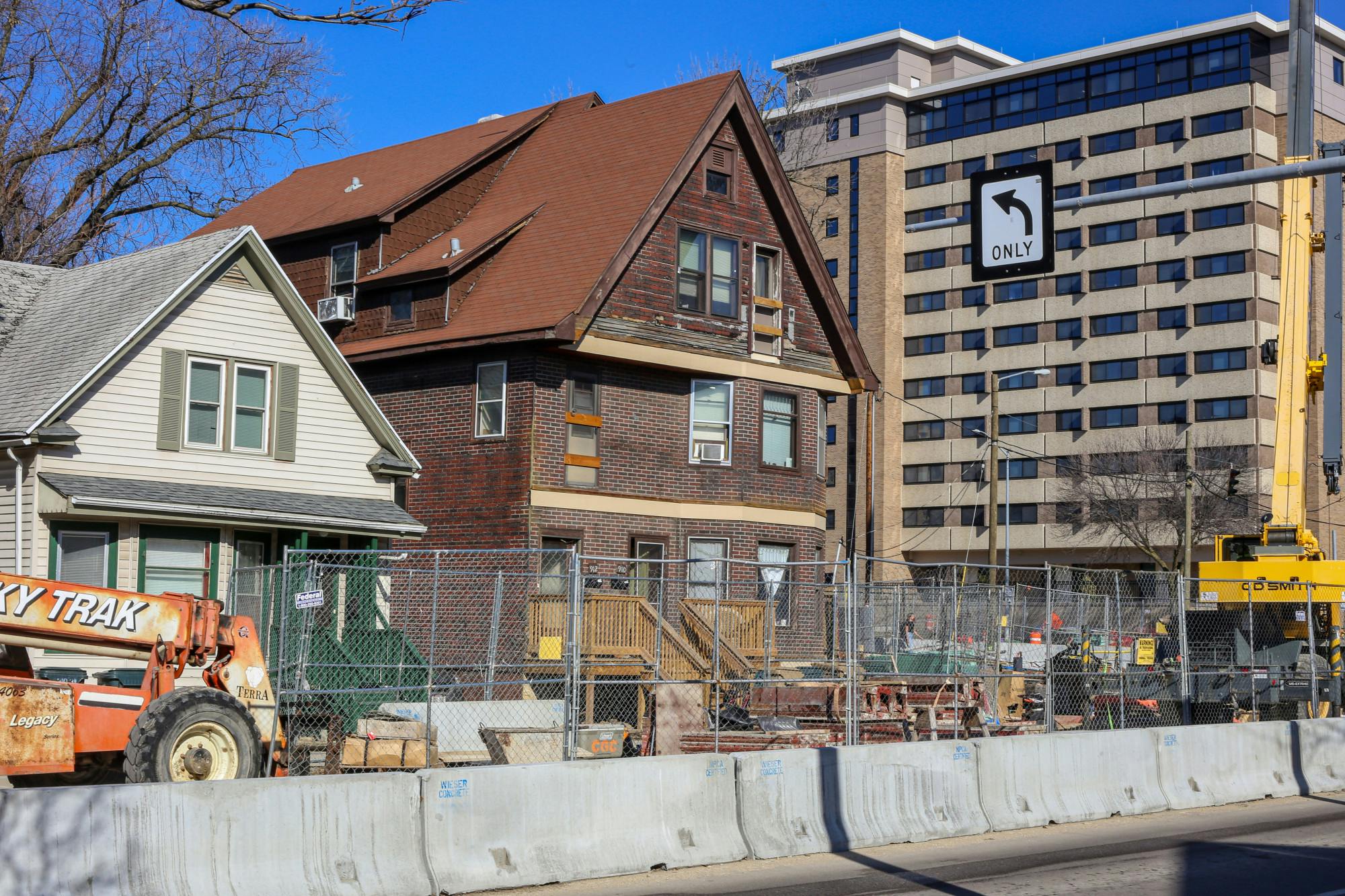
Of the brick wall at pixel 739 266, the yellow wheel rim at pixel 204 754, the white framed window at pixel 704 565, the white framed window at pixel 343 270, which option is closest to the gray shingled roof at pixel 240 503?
the white framed window at pixel 704 565

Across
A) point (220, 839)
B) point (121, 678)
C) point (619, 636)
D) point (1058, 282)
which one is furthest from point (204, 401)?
point (1058, 282)

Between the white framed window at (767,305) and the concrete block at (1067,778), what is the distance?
50.6 feet

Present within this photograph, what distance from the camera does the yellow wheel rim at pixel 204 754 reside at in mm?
13055

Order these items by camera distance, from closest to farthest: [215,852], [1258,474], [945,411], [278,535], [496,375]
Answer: [215,852]
[278,535]
[496,375]
[1258,474]
[945,411]

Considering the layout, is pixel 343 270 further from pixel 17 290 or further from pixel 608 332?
pixel 17 290

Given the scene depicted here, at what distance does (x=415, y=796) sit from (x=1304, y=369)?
1789 centimetres

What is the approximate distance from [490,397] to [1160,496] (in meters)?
42.9

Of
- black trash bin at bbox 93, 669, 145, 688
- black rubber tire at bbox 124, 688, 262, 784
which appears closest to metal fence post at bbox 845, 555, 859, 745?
black rubber tire at bbox 124, 688, 262, 784

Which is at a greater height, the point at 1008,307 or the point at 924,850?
the point at 1008,307

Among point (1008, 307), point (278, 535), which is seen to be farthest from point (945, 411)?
point (278, 535)

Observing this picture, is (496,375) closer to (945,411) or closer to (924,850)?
(924,850)

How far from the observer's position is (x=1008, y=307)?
7650 centimetres

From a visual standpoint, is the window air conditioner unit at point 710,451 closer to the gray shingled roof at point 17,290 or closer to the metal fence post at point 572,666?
the gray shingled roof at point 17,290

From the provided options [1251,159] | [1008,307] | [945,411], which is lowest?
[945,411]
